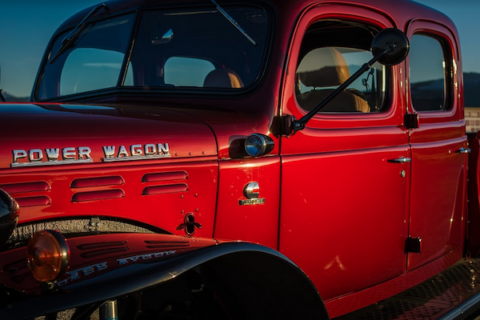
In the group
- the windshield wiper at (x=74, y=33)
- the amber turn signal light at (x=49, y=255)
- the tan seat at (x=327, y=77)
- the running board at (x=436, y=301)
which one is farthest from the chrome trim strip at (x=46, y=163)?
the running board at (x=436, y=301)

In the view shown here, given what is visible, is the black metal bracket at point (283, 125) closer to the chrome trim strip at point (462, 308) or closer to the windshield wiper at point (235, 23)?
the windshield wiper at point (235, 23)

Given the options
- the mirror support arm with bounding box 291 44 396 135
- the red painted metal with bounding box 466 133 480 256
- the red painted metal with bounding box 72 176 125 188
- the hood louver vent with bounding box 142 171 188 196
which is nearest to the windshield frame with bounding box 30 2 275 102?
the mirror support arm with bounding box 291 44 396 135

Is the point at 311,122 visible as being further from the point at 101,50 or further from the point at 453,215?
the point at 453,215

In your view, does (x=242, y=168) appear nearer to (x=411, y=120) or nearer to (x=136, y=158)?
(x=136, y=158)

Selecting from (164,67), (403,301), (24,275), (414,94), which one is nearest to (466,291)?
(403,301)

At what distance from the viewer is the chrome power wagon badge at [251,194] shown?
7.84 ft

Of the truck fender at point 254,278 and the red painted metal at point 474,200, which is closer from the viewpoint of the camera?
the truck fender at point 254,278

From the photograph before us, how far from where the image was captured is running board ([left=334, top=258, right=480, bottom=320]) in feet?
9.78

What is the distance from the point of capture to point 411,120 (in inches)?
128

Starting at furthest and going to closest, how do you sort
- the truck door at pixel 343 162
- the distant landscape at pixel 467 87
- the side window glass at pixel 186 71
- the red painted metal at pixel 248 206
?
the distant landscape at pixel 467 87 < the side window glass at pixel 186 71 < the truck door at pixel 343 162 < the red painted metal at pixel 248 206

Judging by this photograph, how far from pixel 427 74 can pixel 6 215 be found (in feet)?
9.09

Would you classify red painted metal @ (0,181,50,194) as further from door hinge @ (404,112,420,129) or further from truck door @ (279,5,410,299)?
door hinge @ (404,112,420,129)

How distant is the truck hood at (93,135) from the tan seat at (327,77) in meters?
0.85

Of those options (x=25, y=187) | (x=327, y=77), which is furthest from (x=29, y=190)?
(x=327, y=77)
